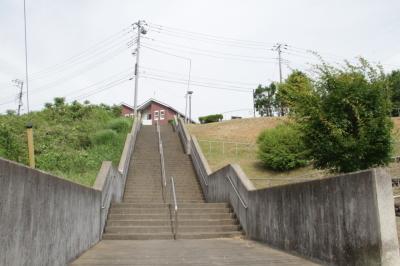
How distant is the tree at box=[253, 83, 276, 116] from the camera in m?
55.6

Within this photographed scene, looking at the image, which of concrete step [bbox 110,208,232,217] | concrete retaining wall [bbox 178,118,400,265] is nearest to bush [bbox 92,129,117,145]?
concrete step [bbox 110,208,232,217]

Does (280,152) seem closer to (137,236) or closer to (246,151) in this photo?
(246,151)

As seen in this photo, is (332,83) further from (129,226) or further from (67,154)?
(67,154)

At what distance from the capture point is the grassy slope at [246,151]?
18.1 m

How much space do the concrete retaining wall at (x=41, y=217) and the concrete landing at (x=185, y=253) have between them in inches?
18.8

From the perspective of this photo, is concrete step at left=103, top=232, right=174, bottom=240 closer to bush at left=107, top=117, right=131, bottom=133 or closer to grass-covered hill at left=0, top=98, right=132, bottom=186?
grass-covered hill at left=0, top=98, right=132, bottom=186

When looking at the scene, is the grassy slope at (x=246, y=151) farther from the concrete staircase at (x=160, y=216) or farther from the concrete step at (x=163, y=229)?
the concrete step at (x=163, y=229)

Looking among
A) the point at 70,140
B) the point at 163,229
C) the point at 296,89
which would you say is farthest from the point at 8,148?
the point at 296,89

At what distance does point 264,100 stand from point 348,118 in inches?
1767

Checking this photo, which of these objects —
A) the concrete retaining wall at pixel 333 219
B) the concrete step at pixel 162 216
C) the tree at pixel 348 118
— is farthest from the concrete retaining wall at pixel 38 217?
the tree at pixel 348 118

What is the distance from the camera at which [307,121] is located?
40.6ft

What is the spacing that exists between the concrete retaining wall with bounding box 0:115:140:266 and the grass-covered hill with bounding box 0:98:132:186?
459cm

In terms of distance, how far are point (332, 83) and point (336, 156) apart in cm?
213

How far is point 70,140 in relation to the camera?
22.6 meters
